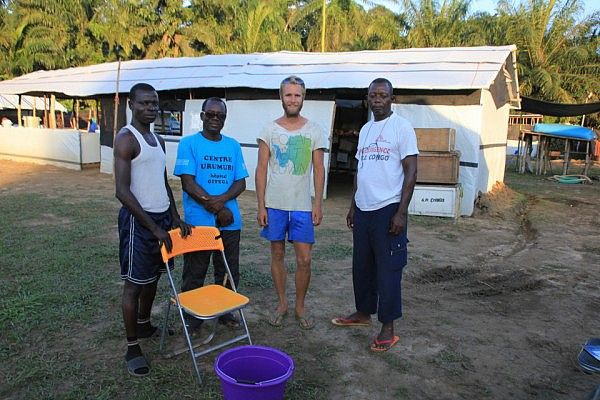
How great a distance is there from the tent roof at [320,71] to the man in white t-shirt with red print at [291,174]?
5.96 meters

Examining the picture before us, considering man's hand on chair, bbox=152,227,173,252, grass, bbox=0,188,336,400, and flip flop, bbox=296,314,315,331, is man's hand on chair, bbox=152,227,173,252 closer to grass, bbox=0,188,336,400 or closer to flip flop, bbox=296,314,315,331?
grass, bbox=0,188,336,400

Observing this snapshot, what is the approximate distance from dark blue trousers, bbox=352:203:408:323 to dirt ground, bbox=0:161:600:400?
0.35 meters

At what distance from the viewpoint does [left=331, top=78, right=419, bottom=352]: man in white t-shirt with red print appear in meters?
3.29

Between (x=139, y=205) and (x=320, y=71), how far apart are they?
8.45 m

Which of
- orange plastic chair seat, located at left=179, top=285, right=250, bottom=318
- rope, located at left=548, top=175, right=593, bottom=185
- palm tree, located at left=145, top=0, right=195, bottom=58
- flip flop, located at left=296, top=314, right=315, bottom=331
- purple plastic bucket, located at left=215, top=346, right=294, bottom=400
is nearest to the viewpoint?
purple plastic bucket, located at left=215, top=346, right=294, bottom=400

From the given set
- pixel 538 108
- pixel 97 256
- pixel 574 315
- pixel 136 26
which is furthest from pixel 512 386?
pixel 136 26

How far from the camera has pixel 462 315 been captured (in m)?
4.19

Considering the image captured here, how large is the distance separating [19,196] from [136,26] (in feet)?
64.9

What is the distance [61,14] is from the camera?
86.3 ft

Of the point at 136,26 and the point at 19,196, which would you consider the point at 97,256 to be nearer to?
the point at 19,196

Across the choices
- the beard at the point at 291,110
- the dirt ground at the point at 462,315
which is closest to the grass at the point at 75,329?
the dirt ground at the point at 462,315

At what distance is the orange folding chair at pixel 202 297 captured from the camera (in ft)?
9.49

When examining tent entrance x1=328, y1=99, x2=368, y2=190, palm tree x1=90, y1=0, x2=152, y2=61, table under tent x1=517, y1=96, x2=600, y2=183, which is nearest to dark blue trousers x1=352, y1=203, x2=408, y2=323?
tent entrance x1=328, y1=99, x2=368, y2=190

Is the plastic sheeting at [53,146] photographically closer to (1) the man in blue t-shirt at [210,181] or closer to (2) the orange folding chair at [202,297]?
(1) the man in blue t-shirt at [210,181]
